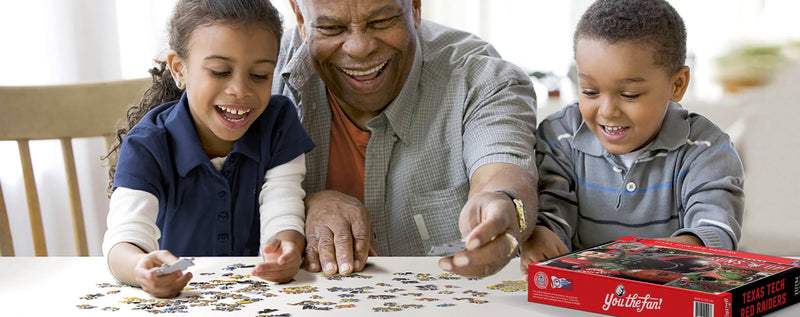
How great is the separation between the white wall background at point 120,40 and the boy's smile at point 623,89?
2084mm

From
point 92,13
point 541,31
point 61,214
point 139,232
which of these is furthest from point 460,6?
point 139,232

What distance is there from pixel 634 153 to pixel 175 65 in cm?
97

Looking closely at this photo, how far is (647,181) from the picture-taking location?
1.71 metres

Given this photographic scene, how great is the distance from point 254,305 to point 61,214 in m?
2.64

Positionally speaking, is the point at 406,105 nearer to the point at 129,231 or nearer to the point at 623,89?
the point at 623,89

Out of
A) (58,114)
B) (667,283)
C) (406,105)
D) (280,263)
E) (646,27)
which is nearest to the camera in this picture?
(667,283)

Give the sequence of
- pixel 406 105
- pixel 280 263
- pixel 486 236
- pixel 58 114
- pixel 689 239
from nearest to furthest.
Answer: pixel 486 236, pixel 280 263, pixel 689 239, pixel 406 105, pixel 58 114

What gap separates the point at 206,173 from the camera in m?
1.71

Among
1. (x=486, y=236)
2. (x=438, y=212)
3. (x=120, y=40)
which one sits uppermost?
(x=120, y=40)

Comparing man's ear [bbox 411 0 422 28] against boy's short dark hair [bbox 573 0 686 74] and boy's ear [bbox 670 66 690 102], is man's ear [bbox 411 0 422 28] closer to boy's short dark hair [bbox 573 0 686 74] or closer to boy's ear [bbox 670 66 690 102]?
boy's short dark hair [bbox 573 0 686 74]

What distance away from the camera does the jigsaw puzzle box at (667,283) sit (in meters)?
1.10

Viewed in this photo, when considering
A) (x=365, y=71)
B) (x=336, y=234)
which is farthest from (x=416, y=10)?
(x=336, y=234)

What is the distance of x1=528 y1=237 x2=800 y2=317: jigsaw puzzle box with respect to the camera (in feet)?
3.62

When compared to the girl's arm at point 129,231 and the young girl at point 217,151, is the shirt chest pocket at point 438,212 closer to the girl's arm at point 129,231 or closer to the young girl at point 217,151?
the young girl at point 217,151
